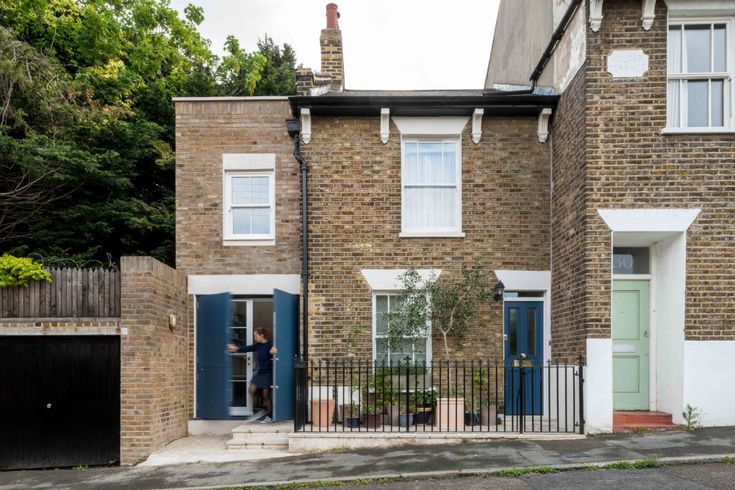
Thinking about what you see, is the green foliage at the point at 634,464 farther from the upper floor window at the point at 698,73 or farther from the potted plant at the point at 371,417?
the upper floor window at the point at 698,73

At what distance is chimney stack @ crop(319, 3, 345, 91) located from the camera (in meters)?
11.9

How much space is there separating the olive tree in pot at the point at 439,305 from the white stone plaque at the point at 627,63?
3.80 meters

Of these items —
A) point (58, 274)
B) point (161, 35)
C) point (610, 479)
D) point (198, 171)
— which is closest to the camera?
point (610, 479)

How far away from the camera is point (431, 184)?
10.8 m

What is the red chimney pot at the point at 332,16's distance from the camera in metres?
12.0

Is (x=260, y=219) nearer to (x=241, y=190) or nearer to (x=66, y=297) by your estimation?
(x=241, y=190)

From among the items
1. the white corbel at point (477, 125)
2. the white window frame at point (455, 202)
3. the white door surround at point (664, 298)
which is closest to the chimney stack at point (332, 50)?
the white window frame at point (455, 202)

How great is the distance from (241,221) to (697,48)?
8323 mm

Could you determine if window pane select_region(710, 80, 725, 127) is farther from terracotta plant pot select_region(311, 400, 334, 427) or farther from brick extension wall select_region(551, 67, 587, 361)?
terracotta plant pot select_region(311, 400, 334, 427)

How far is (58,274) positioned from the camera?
361 inches

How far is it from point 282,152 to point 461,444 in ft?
20.6

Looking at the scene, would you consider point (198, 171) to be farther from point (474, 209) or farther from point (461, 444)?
point (461, 444)

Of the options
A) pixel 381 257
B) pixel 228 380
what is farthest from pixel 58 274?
pixel 381 257

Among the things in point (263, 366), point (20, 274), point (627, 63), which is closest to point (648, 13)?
point (627, 63)
